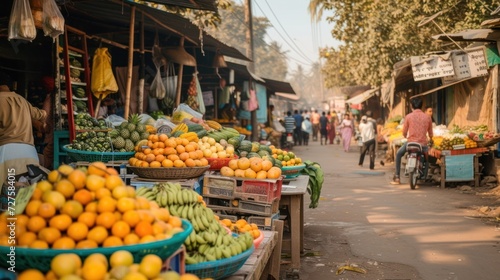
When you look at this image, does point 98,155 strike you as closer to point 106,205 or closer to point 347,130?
point 106,205

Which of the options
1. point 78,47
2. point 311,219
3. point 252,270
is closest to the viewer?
point 252,270

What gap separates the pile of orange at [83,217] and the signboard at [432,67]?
1124 centimetres

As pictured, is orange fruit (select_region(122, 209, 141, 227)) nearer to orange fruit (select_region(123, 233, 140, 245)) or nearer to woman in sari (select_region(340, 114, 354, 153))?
orange fruit (select_region(123, 233, 140, 245))

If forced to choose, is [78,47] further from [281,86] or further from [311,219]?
[281,86]

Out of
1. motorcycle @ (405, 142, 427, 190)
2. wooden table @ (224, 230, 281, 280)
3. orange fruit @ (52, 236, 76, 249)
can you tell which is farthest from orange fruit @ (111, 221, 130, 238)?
motorcycle @ (405, 142, 427, 190)

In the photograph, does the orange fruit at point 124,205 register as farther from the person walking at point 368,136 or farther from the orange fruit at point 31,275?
the person walking at point 368,136

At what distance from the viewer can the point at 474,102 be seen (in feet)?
48.5

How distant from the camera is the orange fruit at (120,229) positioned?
2863 millimetres

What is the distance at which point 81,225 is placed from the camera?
2836 millimetres

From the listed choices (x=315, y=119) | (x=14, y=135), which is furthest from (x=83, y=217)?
(x=315, y=119)

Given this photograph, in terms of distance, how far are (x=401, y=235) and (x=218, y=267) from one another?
483 cm

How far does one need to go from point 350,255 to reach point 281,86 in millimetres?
19347

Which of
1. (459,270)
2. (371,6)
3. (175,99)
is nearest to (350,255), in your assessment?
(459,270)

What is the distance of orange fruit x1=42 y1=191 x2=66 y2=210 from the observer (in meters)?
2.89
